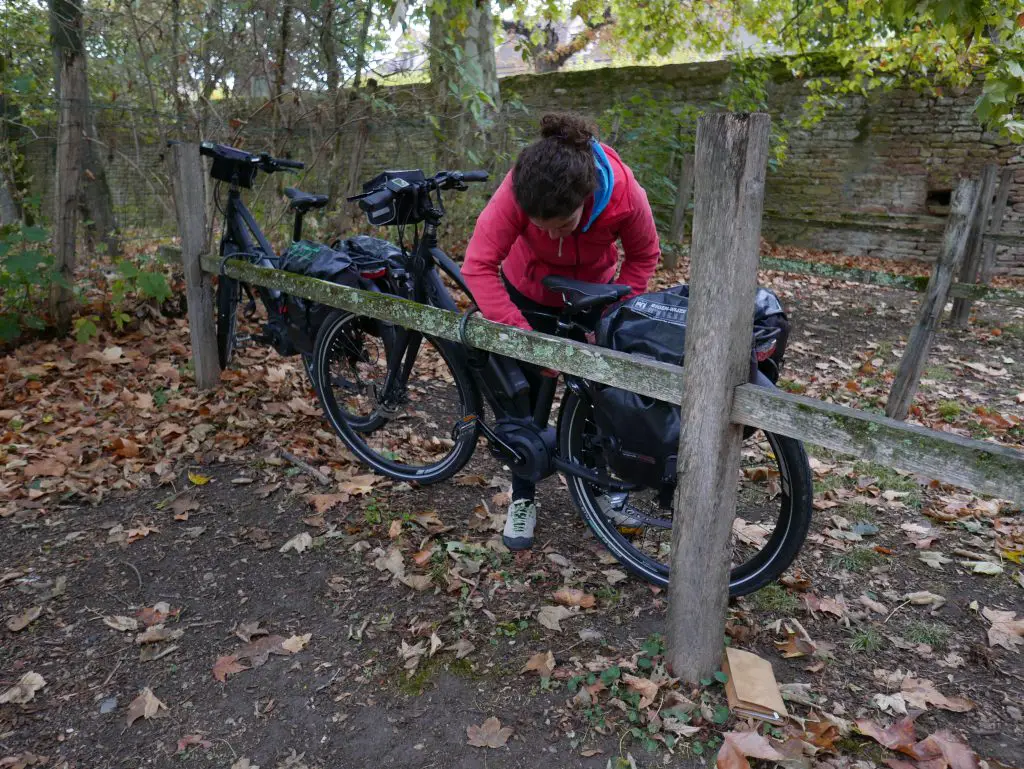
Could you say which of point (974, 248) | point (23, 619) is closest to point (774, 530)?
point (23, 619)

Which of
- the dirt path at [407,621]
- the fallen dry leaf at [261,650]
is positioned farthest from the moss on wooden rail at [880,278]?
the fallen dry leaf at [261,650]

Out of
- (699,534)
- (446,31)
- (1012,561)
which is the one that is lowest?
(1012,561)

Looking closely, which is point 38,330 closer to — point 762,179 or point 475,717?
point 475,717

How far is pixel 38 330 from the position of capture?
5012mm

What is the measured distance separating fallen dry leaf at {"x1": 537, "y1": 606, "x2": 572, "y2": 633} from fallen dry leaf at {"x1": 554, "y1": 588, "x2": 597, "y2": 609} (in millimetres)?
40

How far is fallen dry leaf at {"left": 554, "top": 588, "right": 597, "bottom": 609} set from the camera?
106 inches

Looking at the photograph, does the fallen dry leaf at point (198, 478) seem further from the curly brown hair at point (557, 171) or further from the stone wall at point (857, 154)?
the stone wall at point (857, 154)

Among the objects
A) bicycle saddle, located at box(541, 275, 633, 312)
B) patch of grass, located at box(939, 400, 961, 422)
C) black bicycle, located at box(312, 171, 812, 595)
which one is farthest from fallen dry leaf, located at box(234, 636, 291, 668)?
patch of grass, located at box(939, 400, 961, 422)

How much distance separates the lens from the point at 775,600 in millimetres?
2688

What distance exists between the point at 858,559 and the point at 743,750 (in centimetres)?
129

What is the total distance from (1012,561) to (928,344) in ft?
5.84

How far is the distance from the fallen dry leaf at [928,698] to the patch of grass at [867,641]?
0.61ft

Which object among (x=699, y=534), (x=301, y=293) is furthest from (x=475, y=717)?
(x=301, y=293)

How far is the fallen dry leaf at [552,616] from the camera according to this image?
8.49 ft
